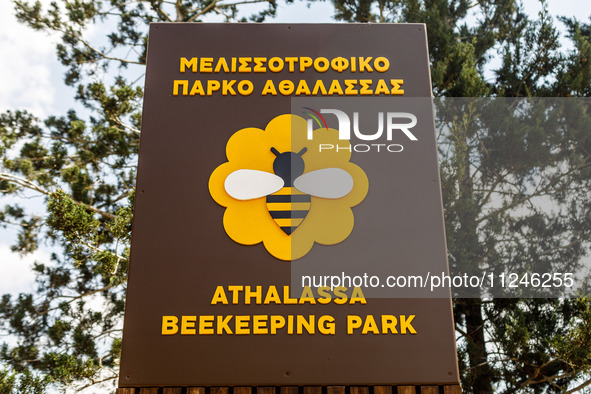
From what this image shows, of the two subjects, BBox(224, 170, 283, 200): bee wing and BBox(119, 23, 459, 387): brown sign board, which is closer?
BBox(119, 23, 459, 387): brown sign board

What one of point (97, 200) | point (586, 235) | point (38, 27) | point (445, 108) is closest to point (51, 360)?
point (97, 200)

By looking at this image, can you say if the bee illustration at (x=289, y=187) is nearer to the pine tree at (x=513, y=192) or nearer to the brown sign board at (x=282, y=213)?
the brown sign board at (x=282, y=213)

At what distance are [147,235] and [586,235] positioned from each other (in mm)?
6356

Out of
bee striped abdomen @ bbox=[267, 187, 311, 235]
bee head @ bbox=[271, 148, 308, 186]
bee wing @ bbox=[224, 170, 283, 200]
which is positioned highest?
bee head @ bbox=[271, 148, 308, 186]

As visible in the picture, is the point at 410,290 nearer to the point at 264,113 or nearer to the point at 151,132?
the point at 264,113

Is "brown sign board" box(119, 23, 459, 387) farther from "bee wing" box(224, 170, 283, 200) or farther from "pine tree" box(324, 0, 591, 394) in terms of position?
"pine tree" box(324, 0, 591, 394)

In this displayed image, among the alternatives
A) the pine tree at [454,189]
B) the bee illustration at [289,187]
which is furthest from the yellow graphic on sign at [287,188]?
the pine tree at [454,189]

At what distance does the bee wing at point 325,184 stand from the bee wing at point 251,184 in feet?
0.40

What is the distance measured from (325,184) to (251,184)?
40 cm

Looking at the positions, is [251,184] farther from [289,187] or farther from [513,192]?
[513,192]

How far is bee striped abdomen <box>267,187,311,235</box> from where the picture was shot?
2797 mm

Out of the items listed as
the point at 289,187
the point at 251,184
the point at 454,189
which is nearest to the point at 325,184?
the point at 289,187

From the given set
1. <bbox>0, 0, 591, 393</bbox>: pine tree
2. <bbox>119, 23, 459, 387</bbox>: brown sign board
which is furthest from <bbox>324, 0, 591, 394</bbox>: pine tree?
<bbox>119, 23, 459, 387</bbox>: brown sign board

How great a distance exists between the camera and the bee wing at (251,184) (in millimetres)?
2842
